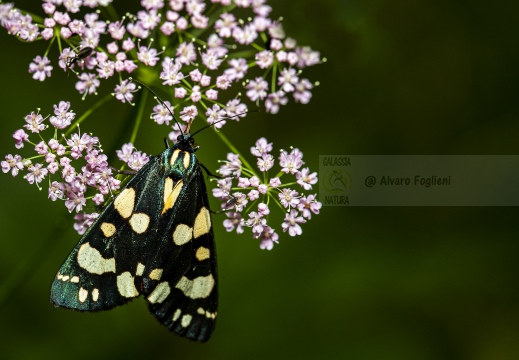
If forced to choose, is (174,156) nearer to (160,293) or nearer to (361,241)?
(160,293)

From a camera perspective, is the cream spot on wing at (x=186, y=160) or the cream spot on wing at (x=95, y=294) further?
the cream spot on wing at (x=186, y=160)

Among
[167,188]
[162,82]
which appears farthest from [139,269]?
[162,82]

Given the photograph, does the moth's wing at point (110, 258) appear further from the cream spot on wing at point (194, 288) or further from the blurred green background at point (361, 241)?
the blurred green background at point (361, 241)

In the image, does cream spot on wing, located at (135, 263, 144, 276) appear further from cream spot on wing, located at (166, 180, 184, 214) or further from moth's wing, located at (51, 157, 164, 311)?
cream spot on wing, located at (166, 180, 184, 214)

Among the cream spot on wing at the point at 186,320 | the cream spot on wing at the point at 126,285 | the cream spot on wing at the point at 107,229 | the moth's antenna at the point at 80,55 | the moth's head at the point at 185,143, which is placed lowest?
the cream spot on wing at the point at 186,320

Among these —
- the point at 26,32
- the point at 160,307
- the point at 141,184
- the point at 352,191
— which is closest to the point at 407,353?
the point at 352,191

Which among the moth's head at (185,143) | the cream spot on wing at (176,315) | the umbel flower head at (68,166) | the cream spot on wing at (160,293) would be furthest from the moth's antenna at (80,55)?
the cream spot on wing at (176,315)

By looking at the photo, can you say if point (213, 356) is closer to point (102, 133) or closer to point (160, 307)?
point (160, 307)
